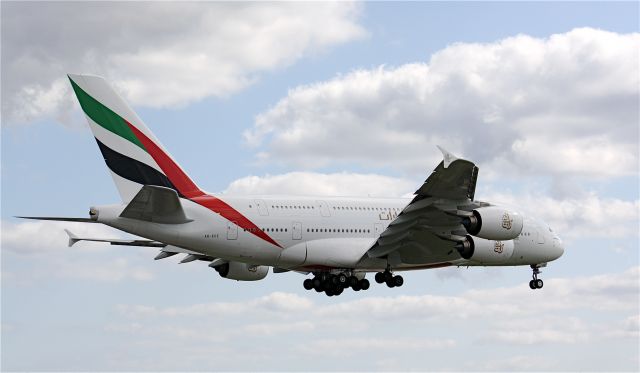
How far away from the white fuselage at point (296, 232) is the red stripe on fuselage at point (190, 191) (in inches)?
8.0

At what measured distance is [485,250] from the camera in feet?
159

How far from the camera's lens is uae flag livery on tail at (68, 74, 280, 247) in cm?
4312

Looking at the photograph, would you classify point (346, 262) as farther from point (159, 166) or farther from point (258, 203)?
point (159, 166)

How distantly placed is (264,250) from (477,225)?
9392 mm

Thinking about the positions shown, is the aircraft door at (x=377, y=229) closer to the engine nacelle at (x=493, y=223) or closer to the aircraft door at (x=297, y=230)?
the aircraft door at (x=297, y=230)

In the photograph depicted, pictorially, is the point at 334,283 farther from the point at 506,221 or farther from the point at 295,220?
the point at 506,221

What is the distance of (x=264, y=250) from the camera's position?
44.2 metres

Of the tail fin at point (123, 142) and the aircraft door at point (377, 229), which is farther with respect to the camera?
the aircraft door at point (377, 229)

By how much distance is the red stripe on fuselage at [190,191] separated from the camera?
1704 inches

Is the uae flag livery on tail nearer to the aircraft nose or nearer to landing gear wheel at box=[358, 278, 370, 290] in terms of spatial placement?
landing gear wheel at box=[358, 278, 370, 290]

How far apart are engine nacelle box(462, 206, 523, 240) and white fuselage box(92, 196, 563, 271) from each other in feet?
18.6

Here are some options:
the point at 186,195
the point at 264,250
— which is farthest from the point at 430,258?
the point at 186,195

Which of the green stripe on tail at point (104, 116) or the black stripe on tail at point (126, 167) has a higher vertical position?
the green stripe on tail at point (104, 116)

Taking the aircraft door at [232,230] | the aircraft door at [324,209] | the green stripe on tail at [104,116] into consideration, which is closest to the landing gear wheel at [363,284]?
the aircraft door at [324,209]
